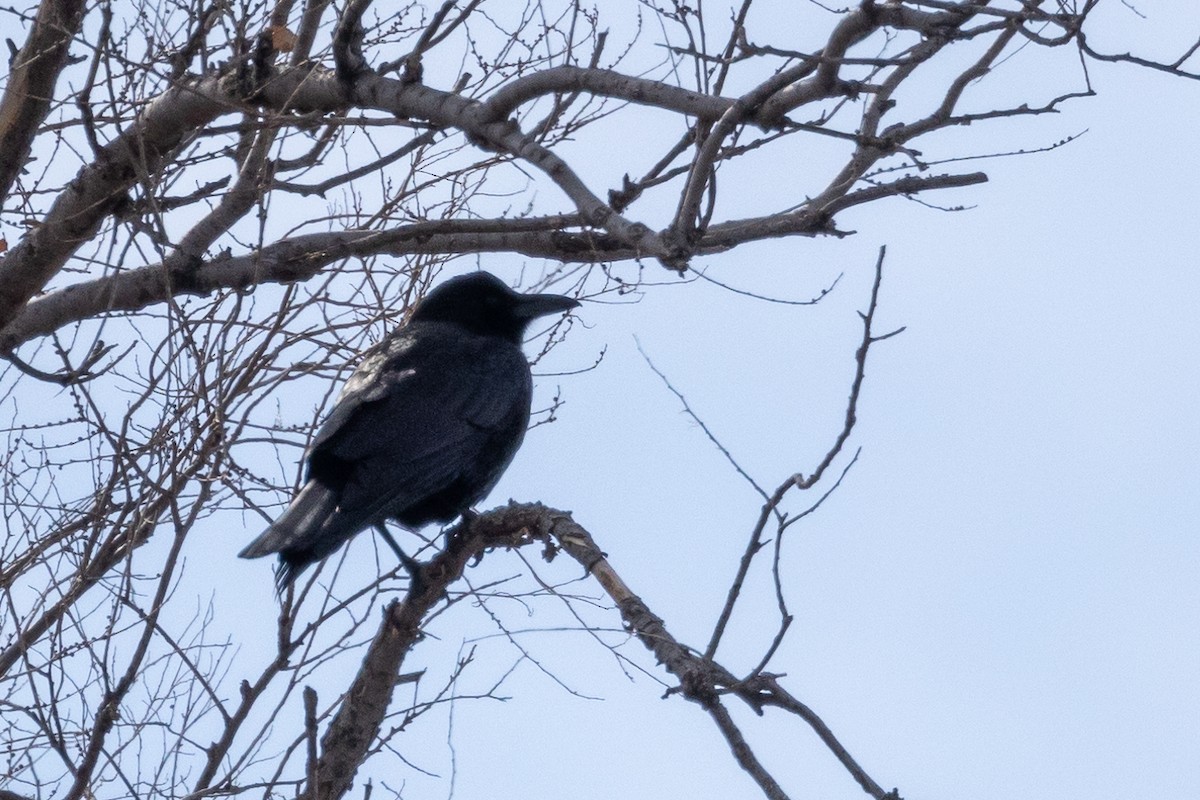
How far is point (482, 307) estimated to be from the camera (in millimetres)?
7992

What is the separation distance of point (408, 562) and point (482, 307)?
204 cm

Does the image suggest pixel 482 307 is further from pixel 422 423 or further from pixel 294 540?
pixel 294 540

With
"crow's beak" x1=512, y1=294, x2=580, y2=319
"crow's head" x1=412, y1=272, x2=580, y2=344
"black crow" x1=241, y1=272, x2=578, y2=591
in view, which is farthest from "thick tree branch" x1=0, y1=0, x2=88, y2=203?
"crow's beak" x1=512, y1=294, x2=580, y2=319

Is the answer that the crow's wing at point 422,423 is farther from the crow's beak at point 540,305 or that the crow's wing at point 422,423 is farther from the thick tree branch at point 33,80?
the thick tree branch at point 33,80

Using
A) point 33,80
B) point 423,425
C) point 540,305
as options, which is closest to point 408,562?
point 423,425

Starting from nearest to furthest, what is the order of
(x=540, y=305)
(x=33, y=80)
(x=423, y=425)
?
(x=33, y=80)
(x=423, y=425)
(x=540, y=305)

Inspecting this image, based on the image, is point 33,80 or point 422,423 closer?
point 33,80

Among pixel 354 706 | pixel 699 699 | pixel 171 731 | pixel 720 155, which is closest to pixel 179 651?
pixel 354 706

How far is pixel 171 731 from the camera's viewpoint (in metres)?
6.04

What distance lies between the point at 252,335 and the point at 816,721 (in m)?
3.47

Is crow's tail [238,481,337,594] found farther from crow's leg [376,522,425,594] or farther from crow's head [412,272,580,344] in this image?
crow's head [412,272,580,344]

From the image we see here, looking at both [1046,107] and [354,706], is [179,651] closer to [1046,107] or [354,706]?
[354,706]

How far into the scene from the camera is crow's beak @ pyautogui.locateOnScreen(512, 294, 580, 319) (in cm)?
767

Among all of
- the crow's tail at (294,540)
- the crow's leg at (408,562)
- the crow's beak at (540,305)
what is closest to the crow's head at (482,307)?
the crow's beak at (540,305)
